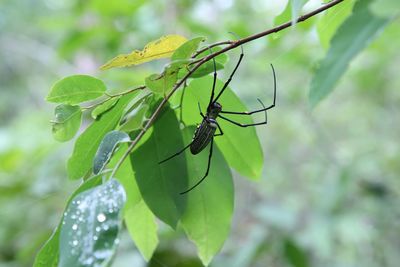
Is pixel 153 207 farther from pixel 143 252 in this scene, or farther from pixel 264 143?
pixel 264 143

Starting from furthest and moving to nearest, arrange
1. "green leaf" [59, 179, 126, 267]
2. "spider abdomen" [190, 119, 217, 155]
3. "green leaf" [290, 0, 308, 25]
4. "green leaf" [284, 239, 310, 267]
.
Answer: "green leaf" [284, 239, 310, 267] → "spider abdomen" [190, 119, 217, 155] → "green leaf" [290, 0, 308, 25] → "green leaf" [59, 179, 126, 267]

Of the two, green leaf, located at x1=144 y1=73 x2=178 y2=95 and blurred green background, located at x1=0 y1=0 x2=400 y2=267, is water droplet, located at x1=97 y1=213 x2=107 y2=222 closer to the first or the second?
green leaf, located at x1=144 y1=73 x2=178 y2=95

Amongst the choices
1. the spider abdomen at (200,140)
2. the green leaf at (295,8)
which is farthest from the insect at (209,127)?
the green leaf at (295,8)

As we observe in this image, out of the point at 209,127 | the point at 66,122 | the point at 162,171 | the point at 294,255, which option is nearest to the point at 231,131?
the point at 209,127

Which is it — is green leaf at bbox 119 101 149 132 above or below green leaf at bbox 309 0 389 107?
above

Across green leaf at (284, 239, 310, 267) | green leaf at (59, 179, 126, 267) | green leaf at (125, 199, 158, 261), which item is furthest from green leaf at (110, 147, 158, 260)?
green leaf at (284, 239, 310, 267)

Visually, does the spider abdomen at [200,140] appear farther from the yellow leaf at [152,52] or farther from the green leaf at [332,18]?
the green leaf at [332,18]

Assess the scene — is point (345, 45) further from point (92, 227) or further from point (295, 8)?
point (92, 227)
